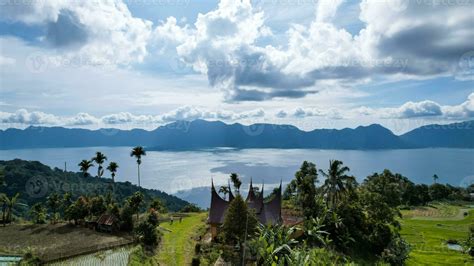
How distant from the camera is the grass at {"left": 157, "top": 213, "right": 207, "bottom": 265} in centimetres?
3250

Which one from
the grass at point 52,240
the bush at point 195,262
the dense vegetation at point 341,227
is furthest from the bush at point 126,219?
the bush at point 195,262

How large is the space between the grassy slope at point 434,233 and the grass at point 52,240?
3495 cm

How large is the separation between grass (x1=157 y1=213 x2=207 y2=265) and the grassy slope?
25.6 meters

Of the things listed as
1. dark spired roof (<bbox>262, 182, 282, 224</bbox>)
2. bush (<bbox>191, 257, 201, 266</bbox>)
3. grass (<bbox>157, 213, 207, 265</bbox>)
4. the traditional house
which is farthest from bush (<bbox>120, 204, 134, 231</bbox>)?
dark spired roof (<bbox>262, 182, 282, 224</bbox>)

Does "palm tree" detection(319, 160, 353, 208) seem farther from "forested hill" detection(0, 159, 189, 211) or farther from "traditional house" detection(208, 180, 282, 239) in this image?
"forested hill" detection(0, 159, 189, 211)

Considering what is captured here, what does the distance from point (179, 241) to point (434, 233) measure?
4320 cm

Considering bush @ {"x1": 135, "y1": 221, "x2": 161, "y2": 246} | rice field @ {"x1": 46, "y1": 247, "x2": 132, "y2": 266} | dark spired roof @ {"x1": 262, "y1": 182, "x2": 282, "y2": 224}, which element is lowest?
rice field @ {"x1": 46, "y1": 247, "x2": 132, "y2": 266}

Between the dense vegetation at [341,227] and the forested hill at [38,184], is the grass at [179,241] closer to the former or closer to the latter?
the dense vegetation at [341,227]

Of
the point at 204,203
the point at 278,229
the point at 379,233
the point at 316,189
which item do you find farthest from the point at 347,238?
the point at 204,203

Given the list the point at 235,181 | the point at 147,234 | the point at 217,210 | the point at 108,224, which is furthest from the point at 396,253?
the point at 108,224

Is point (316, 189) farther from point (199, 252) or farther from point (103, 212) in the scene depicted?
point (103, 212)

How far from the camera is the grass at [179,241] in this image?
3250 cm

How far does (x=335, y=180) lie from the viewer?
147 ft

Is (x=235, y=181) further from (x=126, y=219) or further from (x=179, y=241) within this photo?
(x=179, y=241)
